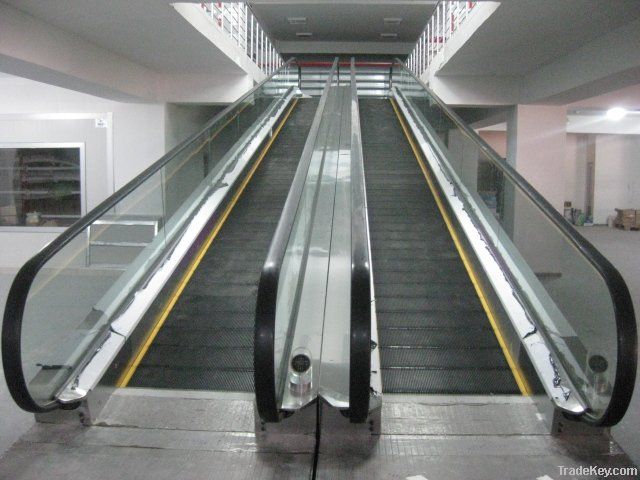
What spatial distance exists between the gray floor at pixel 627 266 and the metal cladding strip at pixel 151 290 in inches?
120

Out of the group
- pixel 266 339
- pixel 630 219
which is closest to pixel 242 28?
pixel 266 339

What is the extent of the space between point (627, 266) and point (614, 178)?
32.3 ft

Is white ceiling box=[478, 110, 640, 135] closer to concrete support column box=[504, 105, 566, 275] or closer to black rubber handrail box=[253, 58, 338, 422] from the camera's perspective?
concrete support column box=[504, 105, 566, 275]

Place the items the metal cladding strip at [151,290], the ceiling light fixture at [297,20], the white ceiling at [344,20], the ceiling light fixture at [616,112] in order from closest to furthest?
the metal cladding strip at [151,290] → the ceiling light fixture at [616,112] → the white ceiling at [344,20] → the ceiling light fixture at [297,20]

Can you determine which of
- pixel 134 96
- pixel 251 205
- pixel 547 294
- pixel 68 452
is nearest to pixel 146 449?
pixel 68 452

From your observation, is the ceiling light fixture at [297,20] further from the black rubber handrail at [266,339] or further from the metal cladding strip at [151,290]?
the black rubber handrail at [266,339]

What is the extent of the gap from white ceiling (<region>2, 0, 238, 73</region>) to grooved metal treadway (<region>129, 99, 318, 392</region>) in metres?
2.11

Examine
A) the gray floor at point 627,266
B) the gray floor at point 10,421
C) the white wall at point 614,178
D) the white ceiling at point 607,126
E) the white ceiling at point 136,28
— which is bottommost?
the gray floor at point 10,421

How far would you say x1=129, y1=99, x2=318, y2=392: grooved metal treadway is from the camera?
3359 mm

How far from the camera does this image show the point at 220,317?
397cm

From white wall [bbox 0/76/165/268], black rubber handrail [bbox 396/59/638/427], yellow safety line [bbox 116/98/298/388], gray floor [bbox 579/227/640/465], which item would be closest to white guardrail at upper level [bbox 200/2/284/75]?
white wall [bbox 0/76/165/268]

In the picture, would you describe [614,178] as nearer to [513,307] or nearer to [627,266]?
[627,266]

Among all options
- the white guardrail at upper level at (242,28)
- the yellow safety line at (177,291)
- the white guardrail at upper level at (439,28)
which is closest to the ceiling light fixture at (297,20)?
the white guardrail at upper level at (242,28)

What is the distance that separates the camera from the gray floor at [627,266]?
10.7 ft
